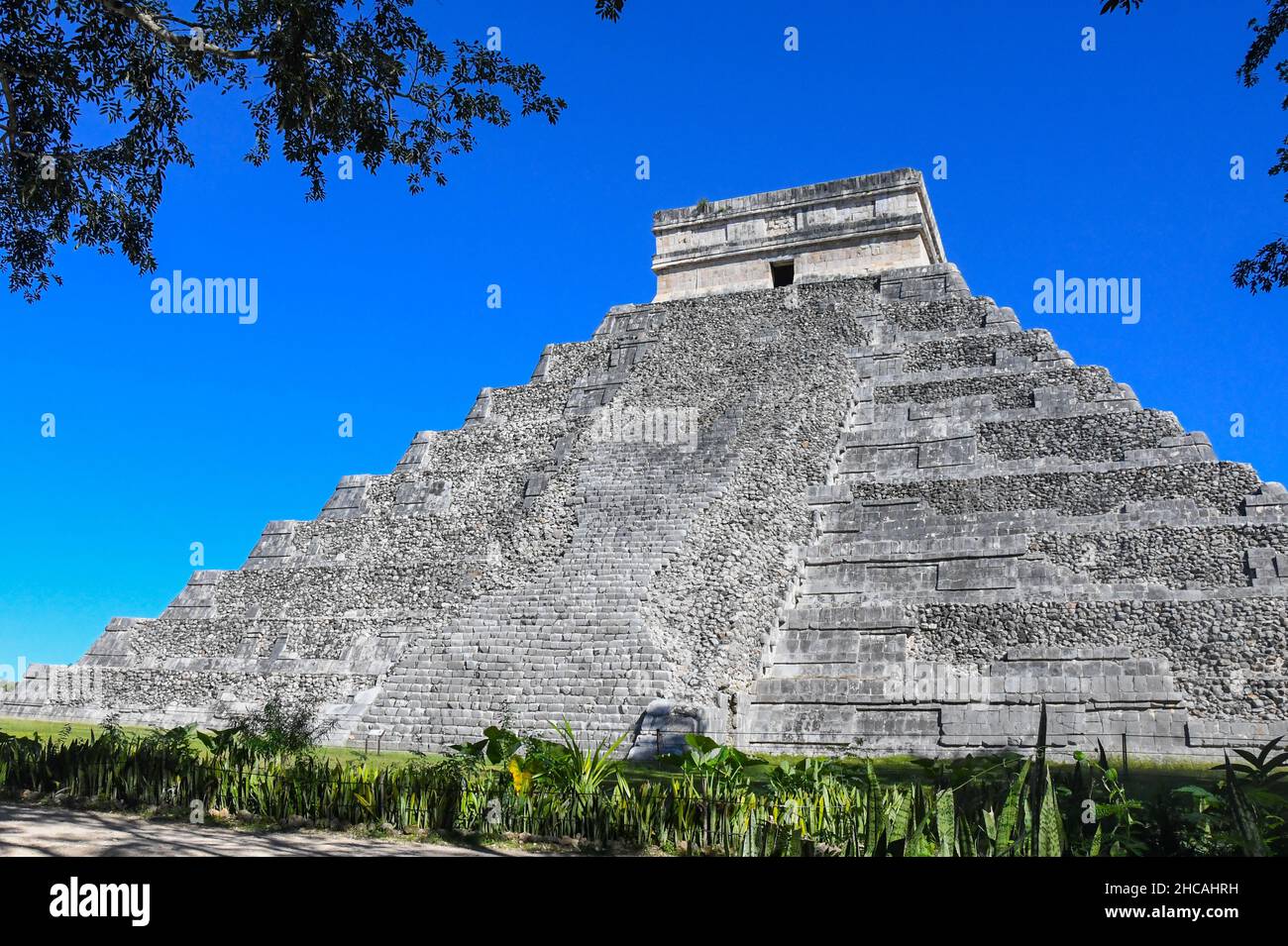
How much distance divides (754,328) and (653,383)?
2565 mm

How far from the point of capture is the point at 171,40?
319 inches

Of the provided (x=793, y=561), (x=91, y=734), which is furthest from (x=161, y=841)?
(x=793, y=561)

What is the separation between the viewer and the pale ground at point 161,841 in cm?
547

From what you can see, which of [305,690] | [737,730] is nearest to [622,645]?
[737,730]

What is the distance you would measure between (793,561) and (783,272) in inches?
382

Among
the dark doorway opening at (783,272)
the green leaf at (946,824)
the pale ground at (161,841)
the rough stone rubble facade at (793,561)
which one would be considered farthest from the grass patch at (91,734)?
the dark doorway opening at (783,272)

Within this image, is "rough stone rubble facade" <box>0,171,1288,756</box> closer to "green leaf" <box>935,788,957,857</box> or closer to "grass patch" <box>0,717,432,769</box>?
"grass patch" <box>0,717,432,769</box>

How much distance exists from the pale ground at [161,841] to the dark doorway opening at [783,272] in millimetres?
18308

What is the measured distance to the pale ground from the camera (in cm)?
547

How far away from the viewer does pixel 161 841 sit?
5.88m

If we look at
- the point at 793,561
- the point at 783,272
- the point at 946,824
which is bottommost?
the point at 946,824

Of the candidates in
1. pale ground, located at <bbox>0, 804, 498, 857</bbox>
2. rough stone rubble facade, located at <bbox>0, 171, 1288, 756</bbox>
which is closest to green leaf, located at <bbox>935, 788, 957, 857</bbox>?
pale ground, located at <bbox>0, 804, 498, 857</bbox>

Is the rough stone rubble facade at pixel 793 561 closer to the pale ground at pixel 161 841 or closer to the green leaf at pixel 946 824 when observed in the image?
the pale ground at pixel 161 841

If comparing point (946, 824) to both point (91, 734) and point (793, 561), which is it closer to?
point (91, 734)
